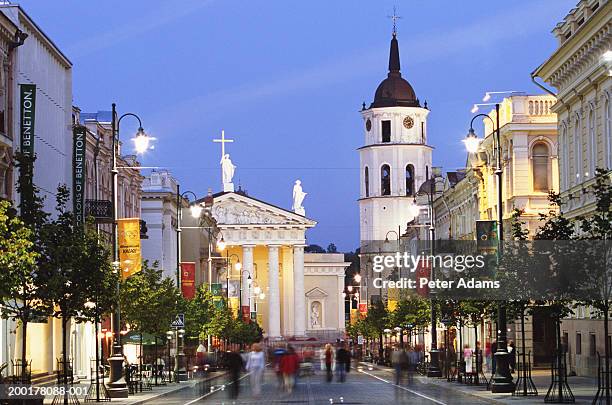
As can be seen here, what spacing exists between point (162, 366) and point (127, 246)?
52.2 feet

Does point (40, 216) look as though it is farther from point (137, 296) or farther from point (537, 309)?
point (137, 296)

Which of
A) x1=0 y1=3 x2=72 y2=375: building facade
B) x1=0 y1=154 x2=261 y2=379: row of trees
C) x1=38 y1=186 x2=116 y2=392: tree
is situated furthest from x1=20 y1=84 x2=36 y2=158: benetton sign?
x1=38 y1=186 x2=116 y2=392: tree

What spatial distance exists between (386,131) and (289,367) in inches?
5811

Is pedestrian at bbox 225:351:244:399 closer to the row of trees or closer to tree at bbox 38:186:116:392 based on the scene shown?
the row of trees

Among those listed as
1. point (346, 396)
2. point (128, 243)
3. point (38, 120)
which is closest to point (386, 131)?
point (38, 120)

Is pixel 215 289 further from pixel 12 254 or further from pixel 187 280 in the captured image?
pixel 12 254

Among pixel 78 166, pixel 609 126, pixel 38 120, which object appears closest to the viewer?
pixel 609 126

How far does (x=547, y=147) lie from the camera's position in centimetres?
7569

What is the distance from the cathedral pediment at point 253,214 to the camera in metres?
196

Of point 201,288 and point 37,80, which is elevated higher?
point 37,80

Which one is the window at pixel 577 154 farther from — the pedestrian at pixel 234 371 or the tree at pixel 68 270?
the tree at pixel 68 270

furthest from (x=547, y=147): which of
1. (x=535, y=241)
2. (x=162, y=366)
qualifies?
(x=535, y=241)

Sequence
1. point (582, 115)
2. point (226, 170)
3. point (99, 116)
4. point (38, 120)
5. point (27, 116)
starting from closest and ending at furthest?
1. point (27, 116)
2. point (582, 115)
3. point (38, 120)
4. point (99, 116)
5. point (226, 170)

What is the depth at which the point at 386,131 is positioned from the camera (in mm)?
195625
